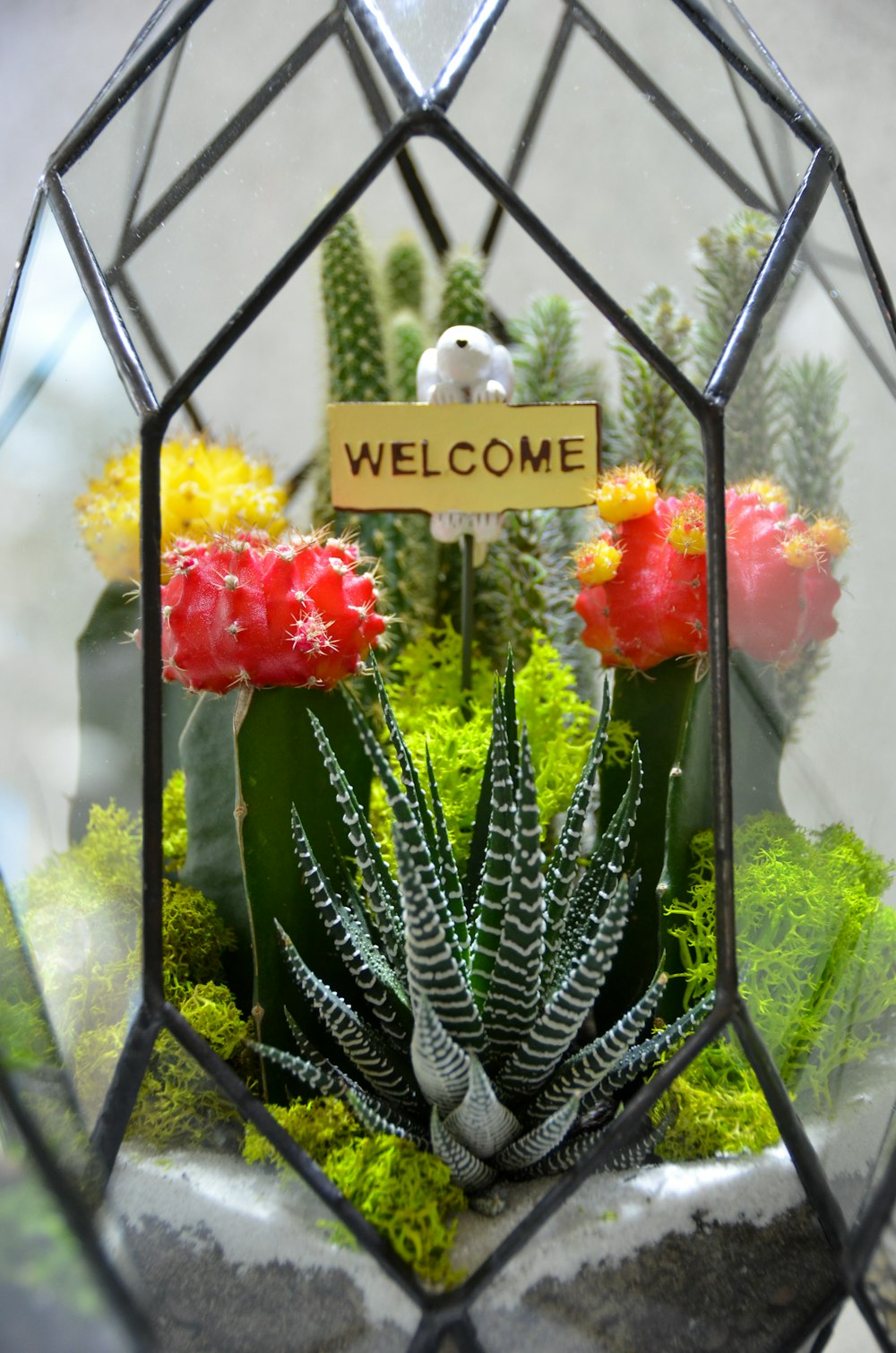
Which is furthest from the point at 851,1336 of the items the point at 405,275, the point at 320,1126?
the point at 405,275

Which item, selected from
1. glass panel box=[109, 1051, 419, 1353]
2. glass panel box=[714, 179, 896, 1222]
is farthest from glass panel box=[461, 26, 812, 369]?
glass panel box=[109, 1051, 419, 1353]

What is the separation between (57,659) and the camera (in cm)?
44

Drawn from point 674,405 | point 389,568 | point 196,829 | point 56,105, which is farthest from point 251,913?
point 56,105

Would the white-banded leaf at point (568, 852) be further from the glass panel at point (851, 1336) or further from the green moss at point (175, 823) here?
the glass panel at point (851, 1336)

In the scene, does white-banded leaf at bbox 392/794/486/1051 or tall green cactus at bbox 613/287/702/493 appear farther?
tall green cactus at bbox 613/287/702/493

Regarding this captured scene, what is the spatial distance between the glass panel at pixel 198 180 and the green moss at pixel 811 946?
316 mm

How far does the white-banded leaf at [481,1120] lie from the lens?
377mm

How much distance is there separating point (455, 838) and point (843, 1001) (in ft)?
0.76

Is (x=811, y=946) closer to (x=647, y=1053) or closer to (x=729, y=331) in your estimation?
→ (x=647, y=1053)

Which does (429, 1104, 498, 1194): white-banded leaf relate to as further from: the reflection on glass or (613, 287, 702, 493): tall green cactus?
(613, 287, 702, 493): tall green cactus

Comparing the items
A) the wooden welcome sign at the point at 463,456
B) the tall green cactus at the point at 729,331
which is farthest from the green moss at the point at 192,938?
the tall green cactus at the point at 729,331

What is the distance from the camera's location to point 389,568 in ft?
Answer: 2.60

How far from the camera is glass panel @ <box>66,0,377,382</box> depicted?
17.8 inches

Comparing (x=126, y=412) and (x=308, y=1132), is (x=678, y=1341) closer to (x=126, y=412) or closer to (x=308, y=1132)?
(x=308, y=1132)
